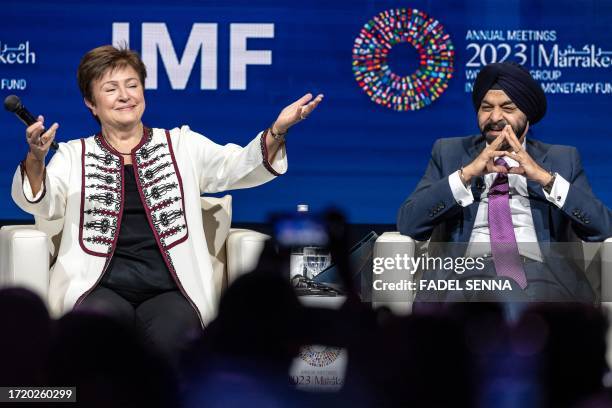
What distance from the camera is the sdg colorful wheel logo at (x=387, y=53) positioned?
4.48 metres

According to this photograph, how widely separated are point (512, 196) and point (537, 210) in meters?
0.10

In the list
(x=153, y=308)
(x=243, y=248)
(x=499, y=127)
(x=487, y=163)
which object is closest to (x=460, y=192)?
(x=487, y=163)

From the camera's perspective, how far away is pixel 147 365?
2.51ft

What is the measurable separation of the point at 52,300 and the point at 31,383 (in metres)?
2.15

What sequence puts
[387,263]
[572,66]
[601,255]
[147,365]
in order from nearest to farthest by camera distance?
1. [147,365]
2. [387,263]
3. [601,255]
4. [572,66]

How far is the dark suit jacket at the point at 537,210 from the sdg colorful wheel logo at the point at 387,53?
1436mm

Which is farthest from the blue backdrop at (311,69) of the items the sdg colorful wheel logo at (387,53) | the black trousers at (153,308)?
the black trousers at (153,308)

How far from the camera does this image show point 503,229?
289cm

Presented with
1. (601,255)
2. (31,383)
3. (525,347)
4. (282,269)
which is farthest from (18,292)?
(601,255)

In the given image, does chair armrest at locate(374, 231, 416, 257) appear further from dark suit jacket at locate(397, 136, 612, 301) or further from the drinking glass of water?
the drinking glass of water

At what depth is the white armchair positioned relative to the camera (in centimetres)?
283

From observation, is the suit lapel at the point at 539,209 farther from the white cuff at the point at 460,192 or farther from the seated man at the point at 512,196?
the white cuff at the point at 460,192

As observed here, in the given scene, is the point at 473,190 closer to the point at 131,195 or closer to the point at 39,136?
the point at 131,195

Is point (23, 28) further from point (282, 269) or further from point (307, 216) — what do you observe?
point (282, 269)
